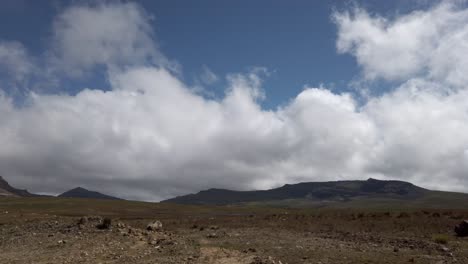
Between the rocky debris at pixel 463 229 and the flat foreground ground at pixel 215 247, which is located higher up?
the rocky debris at pixel 463 229

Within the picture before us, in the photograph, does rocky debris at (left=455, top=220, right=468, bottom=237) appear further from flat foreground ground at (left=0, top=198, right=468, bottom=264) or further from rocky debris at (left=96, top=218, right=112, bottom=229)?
rocky debris at (left=96, top=218, right=112, bottom=229)

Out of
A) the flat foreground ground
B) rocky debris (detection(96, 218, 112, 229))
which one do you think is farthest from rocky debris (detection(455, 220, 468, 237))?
rocky debris (detection(96, 218, 112, 229))

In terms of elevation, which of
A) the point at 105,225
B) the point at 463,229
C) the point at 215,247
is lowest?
the point at 215,247

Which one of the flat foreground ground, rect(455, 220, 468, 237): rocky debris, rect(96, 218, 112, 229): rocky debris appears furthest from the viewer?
rect(455, 220, 468, 237): rocky debris

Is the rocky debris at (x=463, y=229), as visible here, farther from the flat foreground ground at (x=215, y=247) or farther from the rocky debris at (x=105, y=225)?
the rocky debris at (x=105, y=225)

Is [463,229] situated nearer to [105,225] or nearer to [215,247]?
[215,247]

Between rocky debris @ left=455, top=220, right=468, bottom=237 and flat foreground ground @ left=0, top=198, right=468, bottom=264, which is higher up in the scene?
rocky debris @ left=455, top=220, right=468, bottom=237

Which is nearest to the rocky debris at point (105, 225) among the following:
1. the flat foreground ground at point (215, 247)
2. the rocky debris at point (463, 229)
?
the flat foreground ground at point (215, 247)

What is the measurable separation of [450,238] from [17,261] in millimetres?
26201

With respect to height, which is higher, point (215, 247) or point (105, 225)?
point (105, 225)

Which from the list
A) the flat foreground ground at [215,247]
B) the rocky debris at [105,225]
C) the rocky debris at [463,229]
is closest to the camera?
the flat foreground ground at [215,247]

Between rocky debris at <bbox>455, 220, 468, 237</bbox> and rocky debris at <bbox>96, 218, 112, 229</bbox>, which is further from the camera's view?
rocky debris at <bbox>455, 220, 468, 237</bbox>

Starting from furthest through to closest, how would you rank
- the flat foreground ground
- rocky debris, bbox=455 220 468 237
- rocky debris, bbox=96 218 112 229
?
rocky debris, bbox=455 220 468 237, rocky debris, bbox=96 218 112 229, the flat foreground ground

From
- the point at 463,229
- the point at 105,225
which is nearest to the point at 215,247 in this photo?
the point at 105,225
